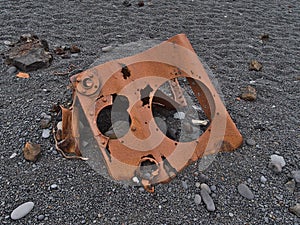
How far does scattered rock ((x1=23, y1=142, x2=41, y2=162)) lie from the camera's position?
2107 millimetres

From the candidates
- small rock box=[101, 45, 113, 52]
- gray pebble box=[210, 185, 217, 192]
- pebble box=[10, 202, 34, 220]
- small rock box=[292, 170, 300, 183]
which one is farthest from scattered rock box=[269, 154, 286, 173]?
small rock box=[101, 45, 113, 52]

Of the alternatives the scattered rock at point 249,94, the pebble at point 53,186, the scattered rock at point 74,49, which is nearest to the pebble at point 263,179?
the scattered rock at point 249,94

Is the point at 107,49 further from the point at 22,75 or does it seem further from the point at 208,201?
the point at 208,201

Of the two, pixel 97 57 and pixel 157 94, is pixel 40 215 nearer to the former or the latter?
pixel 157 94

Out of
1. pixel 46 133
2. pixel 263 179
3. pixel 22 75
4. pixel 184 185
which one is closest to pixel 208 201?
pixel 184 185

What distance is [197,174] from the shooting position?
2.07 metres

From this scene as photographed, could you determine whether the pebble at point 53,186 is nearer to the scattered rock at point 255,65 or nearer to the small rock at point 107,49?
the small rock at point 107,49

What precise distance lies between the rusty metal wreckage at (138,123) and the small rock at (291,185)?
0.38 metres

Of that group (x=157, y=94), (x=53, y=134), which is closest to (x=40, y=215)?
(x=53, y=134)

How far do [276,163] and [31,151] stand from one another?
5.00 ft

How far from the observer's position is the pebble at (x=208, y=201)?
1.90 meters

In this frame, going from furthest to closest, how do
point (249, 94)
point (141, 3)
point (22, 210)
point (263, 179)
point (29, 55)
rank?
1. point (141, 3)
2. point (29, 55)
3. point (249, 94)
4. point (263, 179)
5. point (22, 210)

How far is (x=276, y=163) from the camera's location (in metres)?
2.17

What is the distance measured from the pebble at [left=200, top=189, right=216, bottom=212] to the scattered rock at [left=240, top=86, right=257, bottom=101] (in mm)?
1112
